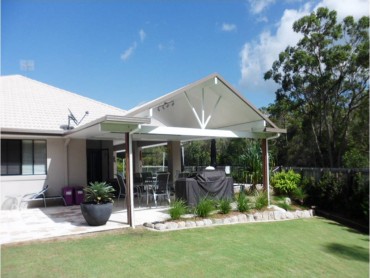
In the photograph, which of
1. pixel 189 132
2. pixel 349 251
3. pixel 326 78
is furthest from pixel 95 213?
pixel 326 78

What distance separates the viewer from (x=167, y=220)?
8891mm

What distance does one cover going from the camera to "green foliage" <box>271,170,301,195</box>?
45.8ft

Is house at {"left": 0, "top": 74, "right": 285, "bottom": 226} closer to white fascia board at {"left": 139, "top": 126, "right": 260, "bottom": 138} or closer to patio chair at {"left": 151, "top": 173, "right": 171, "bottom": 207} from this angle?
white fascia board at {"left": 139, "top": 126, "right": 260, "bottom": 138}

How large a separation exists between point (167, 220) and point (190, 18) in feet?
28.0

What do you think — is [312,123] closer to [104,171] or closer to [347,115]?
[347,115]

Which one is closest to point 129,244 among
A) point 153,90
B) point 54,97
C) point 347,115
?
point 54,97

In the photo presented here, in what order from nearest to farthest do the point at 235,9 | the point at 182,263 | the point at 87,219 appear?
the point at 182,263, the point at 87,219, the point at 235,9

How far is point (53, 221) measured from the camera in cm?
924

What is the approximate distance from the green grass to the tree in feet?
50.9

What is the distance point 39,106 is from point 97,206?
7711 mm

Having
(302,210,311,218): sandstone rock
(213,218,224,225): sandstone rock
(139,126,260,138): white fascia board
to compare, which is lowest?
(302,210,311,218): sandstone rock

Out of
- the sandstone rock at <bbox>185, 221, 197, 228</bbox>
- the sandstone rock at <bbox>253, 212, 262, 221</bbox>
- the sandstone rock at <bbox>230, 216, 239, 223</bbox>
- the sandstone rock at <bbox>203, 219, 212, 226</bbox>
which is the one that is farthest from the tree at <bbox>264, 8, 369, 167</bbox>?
the sandstone rock at <bbox>185, 221, 197, 228</bbox>

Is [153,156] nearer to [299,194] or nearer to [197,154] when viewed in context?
[197,154]

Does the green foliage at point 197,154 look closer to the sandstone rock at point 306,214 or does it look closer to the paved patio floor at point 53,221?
the sandstone rock at point 306,214
